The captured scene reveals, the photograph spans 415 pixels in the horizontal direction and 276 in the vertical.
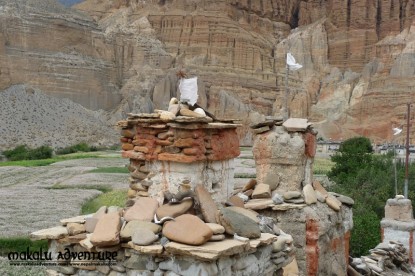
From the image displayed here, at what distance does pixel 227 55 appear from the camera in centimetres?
9938

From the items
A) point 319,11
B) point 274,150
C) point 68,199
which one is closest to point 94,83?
point 319,11

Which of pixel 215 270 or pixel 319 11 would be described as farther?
pixel 319 11

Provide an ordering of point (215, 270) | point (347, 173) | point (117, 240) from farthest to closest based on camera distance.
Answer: point (347, 173)
point (117, 240)
point (215, 270)

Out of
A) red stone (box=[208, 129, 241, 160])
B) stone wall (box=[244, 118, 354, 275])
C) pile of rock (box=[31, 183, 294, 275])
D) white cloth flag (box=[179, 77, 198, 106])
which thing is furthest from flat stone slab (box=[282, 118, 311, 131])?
pile of rock (box=[31, 183, 294, 275])

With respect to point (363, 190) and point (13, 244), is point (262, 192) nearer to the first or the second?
point (13, 244)

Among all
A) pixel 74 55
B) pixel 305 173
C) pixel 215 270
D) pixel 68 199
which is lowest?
pixel 68 199

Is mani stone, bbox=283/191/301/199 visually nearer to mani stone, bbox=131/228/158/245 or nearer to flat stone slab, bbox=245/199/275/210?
flat stone slab, bbox=245/199/275/210

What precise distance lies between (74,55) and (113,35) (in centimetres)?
1148

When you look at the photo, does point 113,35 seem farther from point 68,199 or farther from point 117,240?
point 117,240

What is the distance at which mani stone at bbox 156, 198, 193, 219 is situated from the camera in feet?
19.4

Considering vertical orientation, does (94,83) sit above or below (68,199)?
above

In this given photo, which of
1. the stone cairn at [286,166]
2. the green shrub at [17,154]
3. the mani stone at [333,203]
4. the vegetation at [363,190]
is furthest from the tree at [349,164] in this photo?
the green shrub at [17,154]

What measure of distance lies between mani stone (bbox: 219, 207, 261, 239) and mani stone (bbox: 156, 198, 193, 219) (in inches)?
17.8

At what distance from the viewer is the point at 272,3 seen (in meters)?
114
